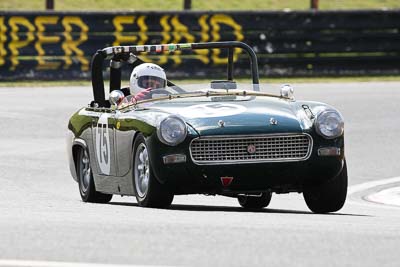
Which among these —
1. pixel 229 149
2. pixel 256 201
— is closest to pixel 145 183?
pixel 229 149

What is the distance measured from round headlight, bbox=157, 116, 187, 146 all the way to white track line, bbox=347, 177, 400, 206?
3172mm

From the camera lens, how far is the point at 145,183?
974 centimetres

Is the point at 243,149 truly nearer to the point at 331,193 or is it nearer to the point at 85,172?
the point at 331,193

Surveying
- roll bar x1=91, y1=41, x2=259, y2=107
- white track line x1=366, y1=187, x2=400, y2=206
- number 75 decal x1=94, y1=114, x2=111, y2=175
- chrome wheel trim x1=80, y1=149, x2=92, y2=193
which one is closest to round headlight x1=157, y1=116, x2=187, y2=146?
number 75 decal x1=94, y1=114, x2=111, y2=175

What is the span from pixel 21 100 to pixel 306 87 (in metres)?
5.22

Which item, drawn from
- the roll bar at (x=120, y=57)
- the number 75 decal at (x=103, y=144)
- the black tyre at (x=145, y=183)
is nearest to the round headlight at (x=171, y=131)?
the black tyre at (x=145, y=183)

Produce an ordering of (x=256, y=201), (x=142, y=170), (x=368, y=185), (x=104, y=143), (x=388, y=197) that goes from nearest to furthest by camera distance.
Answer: (x=142, y=170)
(x=104, y=143)
(x=256, y=201)
(x=388, y=197)
(x=368, y=185)

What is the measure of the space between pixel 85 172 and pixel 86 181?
0.09 meters

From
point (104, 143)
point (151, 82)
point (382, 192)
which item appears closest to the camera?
point (104, 143)

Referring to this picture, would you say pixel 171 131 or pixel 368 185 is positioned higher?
pixel 171 131

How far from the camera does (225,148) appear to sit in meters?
9.45

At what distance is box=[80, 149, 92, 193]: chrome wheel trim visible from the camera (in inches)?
450

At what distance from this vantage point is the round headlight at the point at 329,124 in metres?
9.62

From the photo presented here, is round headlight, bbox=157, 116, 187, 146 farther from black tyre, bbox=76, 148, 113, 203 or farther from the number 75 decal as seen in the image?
black tyre, bbox=76, 148, 113, 203
